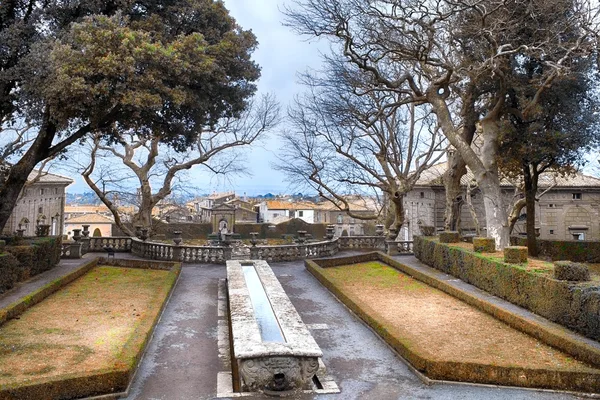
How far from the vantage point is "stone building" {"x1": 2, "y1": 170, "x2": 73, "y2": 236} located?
97.1ft

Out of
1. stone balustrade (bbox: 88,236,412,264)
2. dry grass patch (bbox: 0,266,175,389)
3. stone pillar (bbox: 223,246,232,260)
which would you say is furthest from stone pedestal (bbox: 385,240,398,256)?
dry grass patch (bbox: 0,266,175,389)

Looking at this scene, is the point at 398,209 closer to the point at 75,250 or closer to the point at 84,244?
the point at 84,244

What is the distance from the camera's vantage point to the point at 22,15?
16.0 metres

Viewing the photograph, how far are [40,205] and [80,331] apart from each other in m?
25.3

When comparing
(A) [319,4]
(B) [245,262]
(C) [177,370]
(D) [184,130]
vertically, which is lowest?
(C) [177,370]

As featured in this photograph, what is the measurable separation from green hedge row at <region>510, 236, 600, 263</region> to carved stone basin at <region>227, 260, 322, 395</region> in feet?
58.9

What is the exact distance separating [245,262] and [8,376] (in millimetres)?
10689

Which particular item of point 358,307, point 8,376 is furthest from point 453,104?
point 8,376

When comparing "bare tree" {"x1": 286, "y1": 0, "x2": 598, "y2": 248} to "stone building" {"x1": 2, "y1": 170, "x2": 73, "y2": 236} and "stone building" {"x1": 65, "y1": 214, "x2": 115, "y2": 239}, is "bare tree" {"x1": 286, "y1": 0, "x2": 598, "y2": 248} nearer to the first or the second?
"stone building" {"x1": 2, "y1": 170, "x2": 73, "y2": 236}

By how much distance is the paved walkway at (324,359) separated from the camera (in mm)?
7887

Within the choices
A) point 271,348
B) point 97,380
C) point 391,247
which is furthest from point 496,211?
point 97,380

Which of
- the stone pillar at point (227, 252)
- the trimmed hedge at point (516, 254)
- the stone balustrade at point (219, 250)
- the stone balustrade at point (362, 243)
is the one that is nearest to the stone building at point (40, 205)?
the stone balustrade at point (219, 250)

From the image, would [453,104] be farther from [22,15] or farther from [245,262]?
[22,15]

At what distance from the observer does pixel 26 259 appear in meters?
15.8
